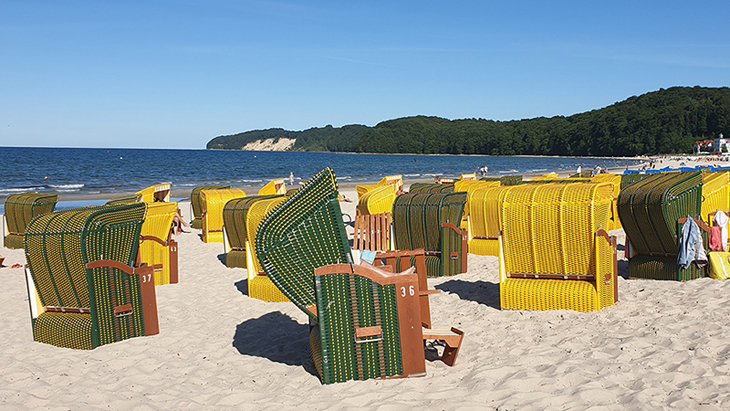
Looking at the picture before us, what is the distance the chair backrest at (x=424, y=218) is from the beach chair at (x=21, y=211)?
8.88 meters

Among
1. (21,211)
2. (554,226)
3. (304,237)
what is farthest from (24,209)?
(554,226)

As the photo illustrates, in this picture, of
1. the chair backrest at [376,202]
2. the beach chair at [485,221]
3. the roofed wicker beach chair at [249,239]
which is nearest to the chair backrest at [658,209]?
the beach chair at [485,221]

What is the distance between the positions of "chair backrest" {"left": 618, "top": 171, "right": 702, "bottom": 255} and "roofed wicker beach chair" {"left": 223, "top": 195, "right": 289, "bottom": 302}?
4.94 meters

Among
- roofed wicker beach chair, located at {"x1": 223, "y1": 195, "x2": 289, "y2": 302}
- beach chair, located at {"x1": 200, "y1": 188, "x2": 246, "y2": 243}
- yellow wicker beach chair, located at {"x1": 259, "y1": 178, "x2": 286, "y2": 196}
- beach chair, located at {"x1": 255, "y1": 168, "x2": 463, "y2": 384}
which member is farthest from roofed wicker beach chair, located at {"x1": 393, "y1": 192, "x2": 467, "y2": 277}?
yellow wicker beach chair, located at {"x1": 259, "y1": 178, "x2": 286, "y2": 196}

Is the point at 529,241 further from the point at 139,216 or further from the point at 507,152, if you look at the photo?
the point at 507,152

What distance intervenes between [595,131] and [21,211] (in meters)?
139

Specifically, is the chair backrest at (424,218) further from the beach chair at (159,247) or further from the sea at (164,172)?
the sea at (164,172)

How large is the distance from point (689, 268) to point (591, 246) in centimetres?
209

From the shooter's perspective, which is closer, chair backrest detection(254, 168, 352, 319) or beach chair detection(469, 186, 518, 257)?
chair backrest detection(254, 168, 352, 319)

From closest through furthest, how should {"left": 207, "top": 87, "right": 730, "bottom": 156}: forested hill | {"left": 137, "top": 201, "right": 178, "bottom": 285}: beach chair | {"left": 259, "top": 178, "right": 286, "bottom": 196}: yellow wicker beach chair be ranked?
{"left": 137, "top": 201, "right": 178, "bottom": 285}: beach chair, {"left": 259, "top": 178, "right": 286, "bottom": 196}: yellow wicker beach chair, {"left": 207, "top": 87, "right": 730, "bottom": 156}: forested hill

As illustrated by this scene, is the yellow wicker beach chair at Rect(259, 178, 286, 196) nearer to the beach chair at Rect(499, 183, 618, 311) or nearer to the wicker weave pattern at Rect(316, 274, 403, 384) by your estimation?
the beach chair at Rect(499, 183, 618, 311)

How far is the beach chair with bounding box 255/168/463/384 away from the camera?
460 centimetres

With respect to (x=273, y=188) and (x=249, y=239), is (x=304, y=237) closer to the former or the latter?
(x=249, y=239)

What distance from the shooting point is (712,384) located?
4.15m
